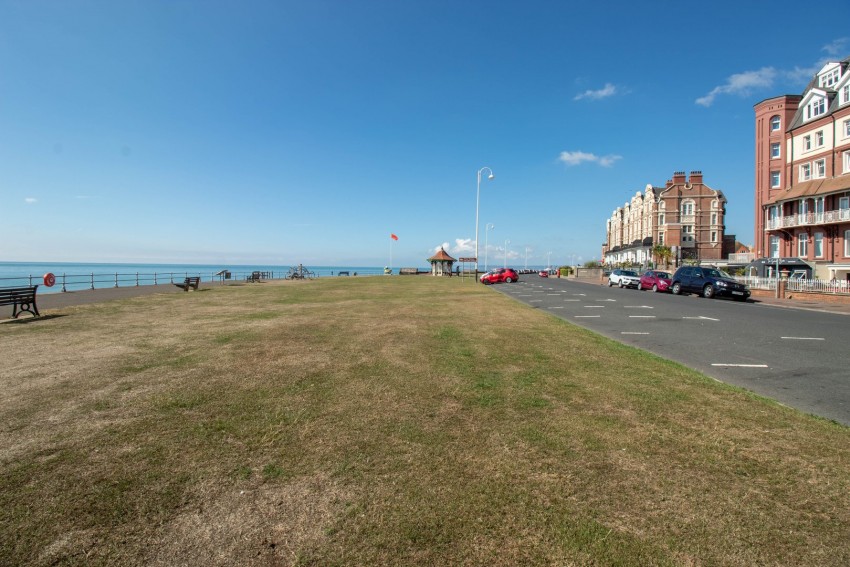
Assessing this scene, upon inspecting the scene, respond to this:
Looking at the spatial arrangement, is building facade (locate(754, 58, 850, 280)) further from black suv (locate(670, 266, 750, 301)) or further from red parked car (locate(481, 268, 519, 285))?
red parked car (locate(481, 268, 519, 285))

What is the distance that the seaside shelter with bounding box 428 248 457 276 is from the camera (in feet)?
226

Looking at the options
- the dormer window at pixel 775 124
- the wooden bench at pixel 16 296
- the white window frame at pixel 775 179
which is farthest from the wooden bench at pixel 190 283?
the dormer window at pixel 775 124

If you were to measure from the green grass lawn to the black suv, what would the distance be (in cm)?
2205

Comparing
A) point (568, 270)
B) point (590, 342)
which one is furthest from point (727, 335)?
point (568, 270)

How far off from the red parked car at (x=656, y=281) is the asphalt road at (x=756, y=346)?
46.4 feet

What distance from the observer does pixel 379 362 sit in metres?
7.08

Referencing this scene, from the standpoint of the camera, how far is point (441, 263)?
69.9m

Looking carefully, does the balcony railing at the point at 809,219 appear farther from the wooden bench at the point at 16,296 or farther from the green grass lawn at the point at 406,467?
the wooden bench at the point at 16,296

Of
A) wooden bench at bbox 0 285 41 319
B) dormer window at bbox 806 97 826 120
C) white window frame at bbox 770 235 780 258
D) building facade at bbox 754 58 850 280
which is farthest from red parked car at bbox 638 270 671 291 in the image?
wooden bench at bbox 0 285 41 319

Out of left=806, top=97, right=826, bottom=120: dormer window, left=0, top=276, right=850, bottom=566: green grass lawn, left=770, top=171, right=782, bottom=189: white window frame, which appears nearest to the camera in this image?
left=0, top=276, right=850, bottom=566: green grass lawn

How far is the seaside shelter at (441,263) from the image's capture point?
6875 cm

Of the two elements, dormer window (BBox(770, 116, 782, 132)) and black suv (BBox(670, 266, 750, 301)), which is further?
dormer window (BBox(770, 116, 782, 132))

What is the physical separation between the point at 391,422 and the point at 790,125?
4842 cm

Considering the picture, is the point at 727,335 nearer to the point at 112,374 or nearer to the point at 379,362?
the point at 379,362
